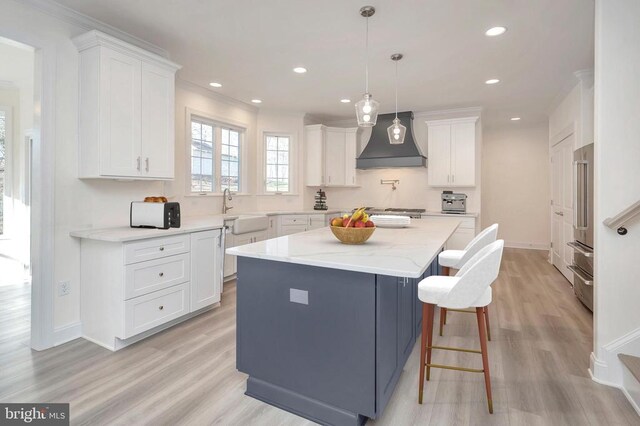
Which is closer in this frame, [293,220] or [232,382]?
[232,382]

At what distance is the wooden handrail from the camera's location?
6.37 ft

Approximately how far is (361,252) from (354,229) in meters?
0.24

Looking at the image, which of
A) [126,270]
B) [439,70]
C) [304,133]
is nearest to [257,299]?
[126,270]

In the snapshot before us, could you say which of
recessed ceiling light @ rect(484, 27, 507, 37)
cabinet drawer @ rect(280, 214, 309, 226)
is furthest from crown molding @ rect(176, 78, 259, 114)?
recessed ceiling light @ rect(484, 27, 507, 37)

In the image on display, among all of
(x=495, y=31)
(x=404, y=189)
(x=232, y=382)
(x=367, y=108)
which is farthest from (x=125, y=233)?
Result: (x=404, y=189)

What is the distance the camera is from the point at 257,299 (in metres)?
1.95

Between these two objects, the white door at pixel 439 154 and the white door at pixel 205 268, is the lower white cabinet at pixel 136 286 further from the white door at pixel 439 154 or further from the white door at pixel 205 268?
the white door at pixel 439 154

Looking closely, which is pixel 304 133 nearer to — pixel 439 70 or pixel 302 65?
pixel 302 65

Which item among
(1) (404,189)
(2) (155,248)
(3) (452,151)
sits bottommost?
(2) (155,248)

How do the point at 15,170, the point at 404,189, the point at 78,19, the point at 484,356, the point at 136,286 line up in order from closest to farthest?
the point at 484,356 < the point at 136,286 < the point at 78,19 < the point at 15,170 < the point at 404,189

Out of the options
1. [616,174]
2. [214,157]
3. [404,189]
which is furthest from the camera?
[404,189]

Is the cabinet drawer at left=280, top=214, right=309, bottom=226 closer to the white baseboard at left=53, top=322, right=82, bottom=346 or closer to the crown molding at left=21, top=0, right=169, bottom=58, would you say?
the crown molding at left=21, top=0, right=169, bottom=58

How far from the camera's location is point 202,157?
481 centimetres

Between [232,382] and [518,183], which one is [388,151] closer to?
[518,183]
